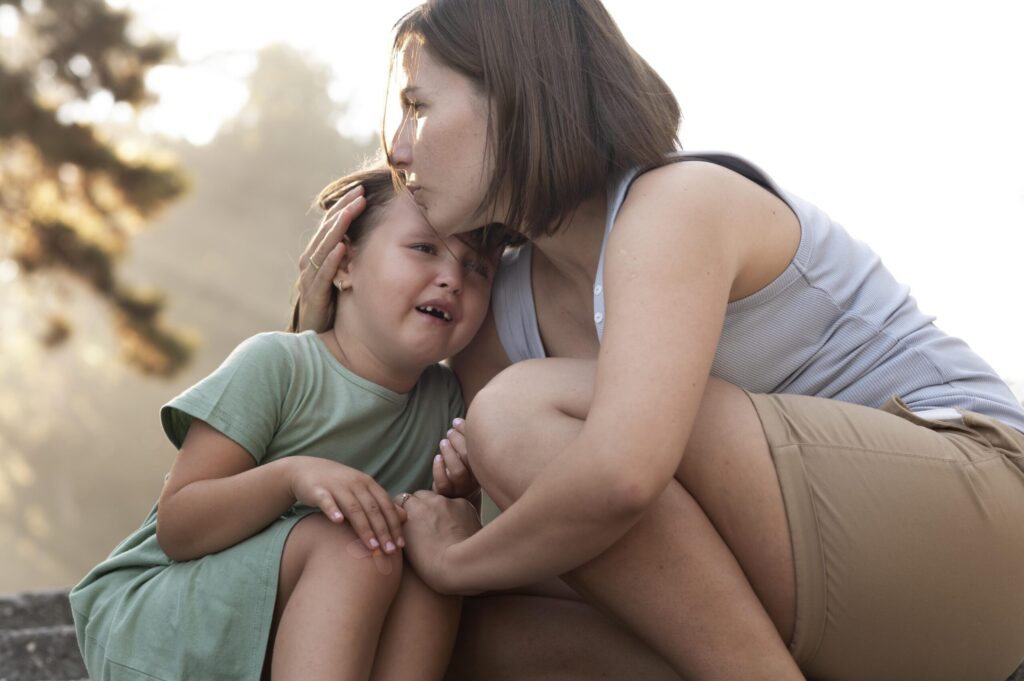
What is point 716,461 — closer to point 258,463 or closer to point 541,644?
point 541,644

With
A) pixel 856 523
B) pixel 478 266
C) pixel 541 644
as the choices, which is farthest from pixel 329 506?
pixel 856 523

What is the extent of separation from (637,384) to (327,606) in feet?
1.67

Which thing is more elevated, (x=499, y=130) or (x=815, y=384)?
(x=499, y=130)

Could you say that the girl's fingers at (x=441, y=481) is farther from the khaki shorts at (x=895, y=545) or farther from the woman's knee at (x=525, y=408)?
the khaki shorts at (x=895, y=545)

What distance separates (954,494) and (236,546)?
94 cm

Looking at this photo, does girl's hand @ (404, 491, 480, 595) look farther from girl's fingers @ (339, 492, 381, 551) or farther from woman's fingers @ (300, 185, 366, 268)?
woman's fingers @ (300, 185, 366, 268)

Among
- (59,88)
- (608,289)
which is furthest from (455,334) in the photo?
(59,88)

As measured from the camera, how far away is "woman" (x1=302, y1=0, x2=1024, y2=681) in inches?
47.1

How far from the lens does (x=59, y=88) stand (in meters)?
5.35

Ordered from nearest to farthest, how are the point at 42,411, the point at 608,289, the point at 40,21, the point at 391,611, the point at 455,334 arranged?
the point at 608,289 < the point at 391,611 < the point at 455,334 < the point at 40,21 < the point at 42,411

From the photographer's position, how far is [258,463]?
63.7 inches

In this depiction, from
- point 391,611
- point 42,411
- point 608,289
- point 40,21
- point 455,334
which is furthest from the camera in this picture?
point 42,411

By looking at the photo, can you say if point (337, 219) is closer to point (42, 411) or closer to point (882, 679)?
point (882, 679)

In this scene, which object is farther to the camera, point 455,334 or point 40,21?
point 40,21
